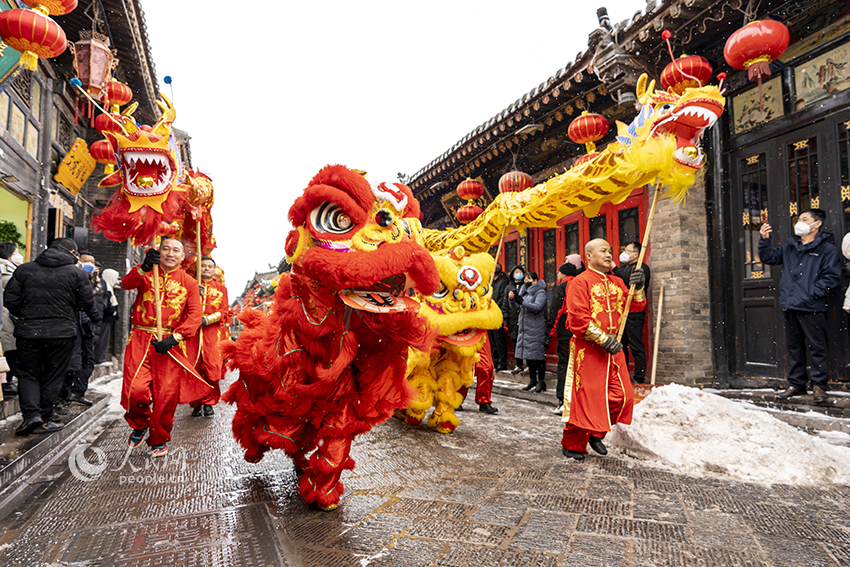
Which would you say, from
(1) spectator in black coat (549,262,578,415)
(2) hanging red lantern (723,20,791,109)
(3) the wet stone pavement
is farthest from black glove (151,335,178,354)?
(2) hanging red lantern (723,20,791,109)

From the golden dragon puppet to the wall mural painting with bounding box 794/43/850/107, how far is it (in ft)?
10.0

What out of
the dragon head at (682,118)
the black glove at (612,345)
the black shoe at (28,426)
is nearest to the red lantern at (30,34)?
the black shoe at (28,426)

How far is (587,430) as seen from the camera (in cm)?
374

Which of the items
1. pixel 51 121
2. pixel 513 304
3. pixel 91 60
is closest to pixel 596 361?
pixel 513 304

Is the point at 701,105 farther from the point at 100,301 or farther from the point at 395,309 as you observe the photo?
the point at 100,301

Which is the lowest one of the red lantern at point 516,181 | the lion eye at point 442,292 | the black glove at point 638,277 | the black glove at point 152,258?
the lion eye at point 442,292

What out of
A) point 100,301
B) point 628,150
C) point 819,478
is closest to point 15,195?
point 100,301

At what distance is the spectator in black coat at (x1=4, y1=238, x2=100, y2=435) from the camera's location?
428cm

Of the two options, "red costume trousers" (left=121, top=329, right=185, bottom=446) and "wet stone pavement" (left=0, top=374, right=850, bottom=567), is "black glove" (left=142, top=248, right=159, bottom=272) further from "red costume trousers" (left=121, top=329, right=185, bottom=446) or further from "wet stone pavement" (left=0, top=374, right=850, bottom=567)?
"wet stone pavement" (left=0, top=374, right=850, bottom=567)

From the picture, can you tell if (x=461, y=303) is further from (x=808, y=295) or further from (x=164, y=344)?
(x=808, y=295)

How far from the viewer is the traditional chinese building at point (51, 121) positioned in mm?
6285

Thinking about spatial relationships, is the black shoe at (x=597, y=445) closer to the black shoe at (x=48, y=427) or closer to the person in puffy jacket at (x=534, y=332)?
the person in puffy jacket at (x=534, y=332)

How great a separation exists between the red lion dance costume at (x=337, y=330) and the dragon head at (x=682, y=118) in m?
1.82

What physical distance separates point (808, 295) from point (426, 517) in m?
4.42
